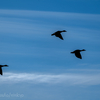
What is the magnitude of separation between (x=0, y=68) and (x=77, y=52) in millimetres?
30508

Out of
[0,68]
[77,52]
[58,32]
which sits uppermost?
[58,32]

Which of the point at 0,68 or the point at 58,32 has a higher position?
the point at 58,32

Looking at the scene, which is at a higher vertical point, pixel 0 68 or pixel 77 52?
pixel 77 52

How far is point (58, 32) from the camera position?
7269cm

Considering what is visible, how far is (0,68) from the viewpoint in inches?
2613

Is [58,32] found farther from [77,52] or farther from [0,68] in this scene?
[0,68]

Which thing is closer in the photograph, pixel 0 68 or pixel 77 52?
pixel 0 68

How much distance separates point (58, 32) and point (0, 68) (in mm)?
26931

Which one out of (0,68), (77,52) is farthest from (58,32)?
(0,68)

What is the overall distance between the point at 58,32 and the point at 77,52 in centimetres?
1126

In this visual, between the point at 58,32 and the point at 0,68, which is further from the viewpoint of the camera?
the point at 58,32
